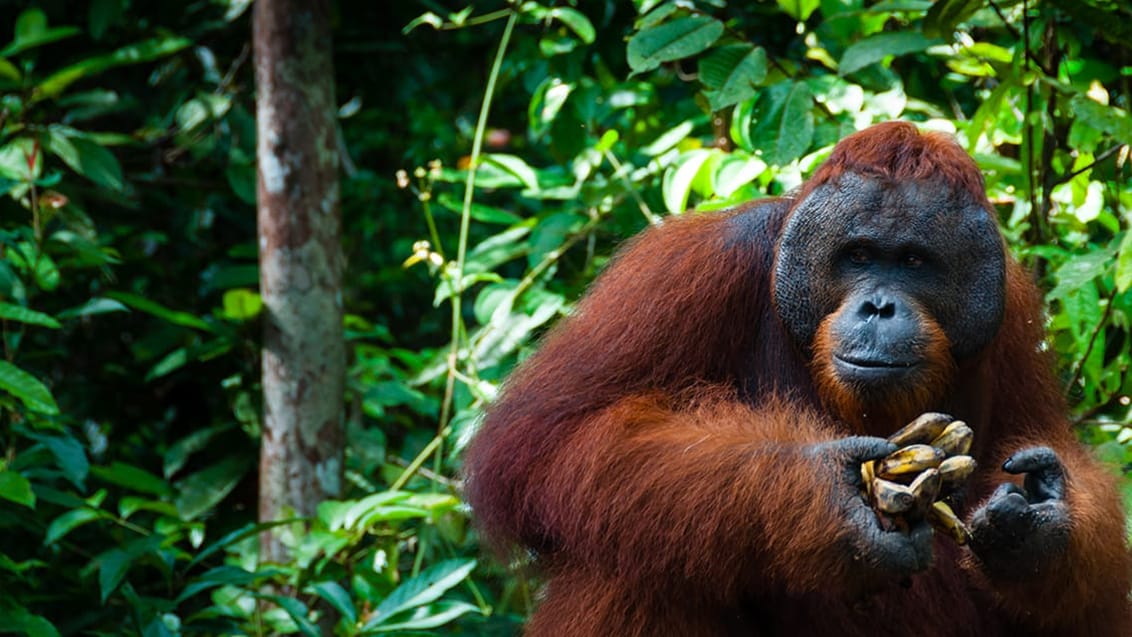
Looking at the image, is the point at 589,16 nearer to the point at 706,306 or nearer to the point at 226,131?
the point at 226,131

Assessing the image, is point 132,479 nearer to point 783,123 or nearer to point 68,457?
point 68,457

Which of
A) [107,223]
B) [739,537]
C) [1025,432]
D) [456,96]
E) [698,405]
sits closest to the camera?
[739,537]

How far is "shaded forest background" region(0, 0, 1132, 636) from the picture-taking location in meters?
4.00

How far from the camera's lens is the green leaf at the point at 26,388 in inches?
155

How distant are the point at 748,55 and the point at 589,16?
4.17ft

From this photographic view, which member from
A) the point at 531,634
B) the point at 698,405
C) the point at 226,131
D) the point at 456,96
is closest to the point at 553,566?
the point at 531,634

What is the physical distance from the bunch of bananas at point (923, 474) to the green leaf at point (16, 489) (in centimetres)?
214

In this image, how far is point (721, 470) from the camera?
283cm

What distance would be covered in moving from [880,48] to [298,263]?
1.92 metres

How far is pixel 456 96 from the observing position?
23.8 ft

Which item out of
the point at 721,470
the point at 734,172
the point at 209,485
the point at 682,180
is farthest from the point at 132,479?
the point at 721,470

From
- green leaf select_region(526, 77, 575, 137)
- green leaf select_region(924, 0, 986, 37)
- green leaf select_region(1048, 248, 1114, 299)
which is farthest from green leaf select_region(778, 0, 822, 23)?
green leaf select_region(1048, 248, 1114, 299)

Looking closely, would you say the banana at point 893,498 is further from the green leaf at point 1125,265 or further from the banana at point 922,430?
the green leaf at point 1125,265

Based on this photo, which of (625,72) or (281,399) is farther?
(625,72)
